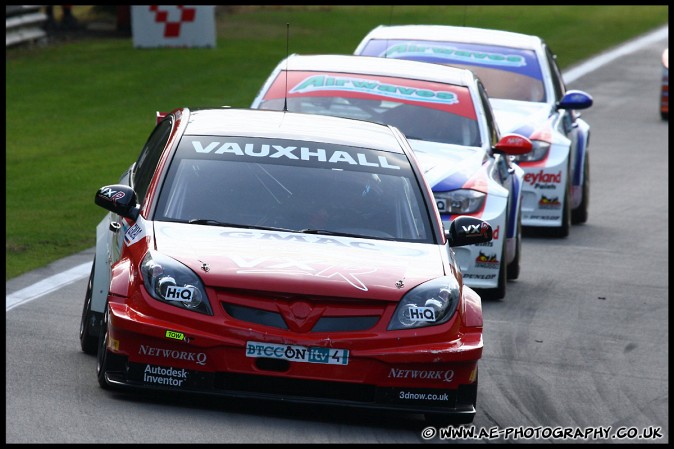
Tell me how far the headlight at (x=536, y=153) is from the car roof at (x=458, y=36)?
149cm

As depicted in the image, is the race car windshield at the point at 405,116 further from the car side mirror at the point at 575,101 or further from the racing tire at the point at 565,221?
the car side mirror at the point at 575,101

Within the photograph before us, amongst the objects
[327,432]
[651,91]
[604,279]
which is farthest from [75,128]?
[327,432]

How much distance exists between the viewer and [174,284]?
718cm

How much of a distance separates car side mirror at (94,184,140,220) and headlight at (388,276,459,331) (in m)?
1.53

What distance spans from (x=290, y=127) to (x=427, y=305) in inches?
72.7

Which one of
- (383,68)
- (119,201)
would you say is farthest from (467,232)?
(383,68)

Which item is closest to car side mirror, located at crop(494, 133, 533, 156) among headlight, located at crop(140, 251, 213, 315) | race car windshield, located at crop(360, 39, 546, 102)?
race car windshield, located at crop(360, 39, 546, 102)

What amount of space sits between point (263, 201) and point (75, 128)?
12635 millimetres

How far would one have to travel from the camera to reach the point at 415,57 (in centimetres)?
1509

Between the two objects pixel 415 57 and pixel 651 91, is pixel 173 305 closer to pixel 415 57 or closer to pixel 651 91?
pixel 415 57

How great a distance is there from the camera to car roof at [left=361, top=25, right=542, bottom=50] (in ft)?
50.5

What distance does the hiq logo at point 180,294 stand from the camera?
7.14 meters

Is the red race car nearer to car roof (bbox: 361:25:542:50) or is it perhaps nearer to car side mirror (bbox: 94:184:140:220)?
car side mirror (bbox: 94:184:140:220)

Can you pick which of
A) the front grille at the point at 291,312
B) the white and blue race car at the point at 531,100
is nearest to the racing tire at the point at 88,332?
the front grille at the point at 291,312
